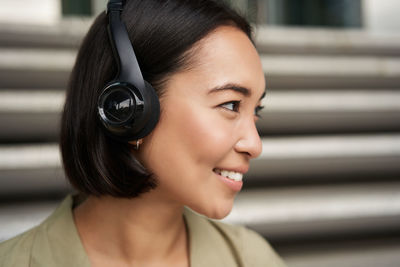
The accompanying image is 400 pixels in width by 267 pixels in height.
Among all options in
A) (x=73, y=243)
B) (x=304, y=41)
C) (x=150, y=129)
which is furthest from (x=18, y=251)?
(x=304, y=41)

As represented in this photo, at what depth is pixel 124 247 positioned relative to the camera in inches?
41.1

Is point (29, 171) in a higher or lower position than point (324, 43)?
lower

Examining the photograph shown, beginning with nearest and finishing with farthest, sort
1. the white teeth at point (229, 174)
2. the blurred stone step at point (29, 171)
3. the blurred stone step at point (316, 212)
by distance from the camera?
the white teeth at point (229, 174), the blurred stone step at point (29, 171), the blurred stone step at point (316, 212)

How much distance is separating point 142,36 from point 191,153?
0.30 meters

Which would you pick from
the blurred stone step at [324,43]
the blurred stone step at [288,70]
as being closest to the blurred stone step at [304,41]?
the blurred stone step at [324,43]

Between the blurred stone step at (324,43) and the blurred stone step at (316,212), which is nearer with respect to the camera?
the blurred stone step at (316,212)

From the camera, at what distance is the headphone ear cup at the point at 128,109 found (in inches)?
33.7

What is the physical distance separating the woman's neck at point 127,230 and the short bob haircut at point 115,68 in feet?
0.19

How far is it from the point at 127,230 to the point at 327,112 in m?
1.23

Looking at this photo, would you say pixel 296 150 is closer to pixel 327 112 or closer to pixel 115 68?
pixel 327 112

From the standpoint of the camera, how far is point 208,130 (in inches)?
35.6

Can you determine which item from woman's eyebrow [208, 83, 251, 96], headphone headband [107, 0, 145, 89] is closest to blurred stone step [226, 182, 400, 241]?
woman's eyebrow [208, 83, 251, 96]

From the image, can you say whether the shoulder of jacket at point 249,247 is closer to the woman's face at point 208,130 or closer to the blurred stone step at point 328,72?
the woman's face at point 208,130

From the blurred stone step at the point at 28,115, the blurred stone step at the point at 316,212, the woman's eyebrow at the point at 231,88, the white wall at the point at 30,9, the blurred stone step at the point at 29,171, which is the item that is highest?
the white wall at the point at 30,9
